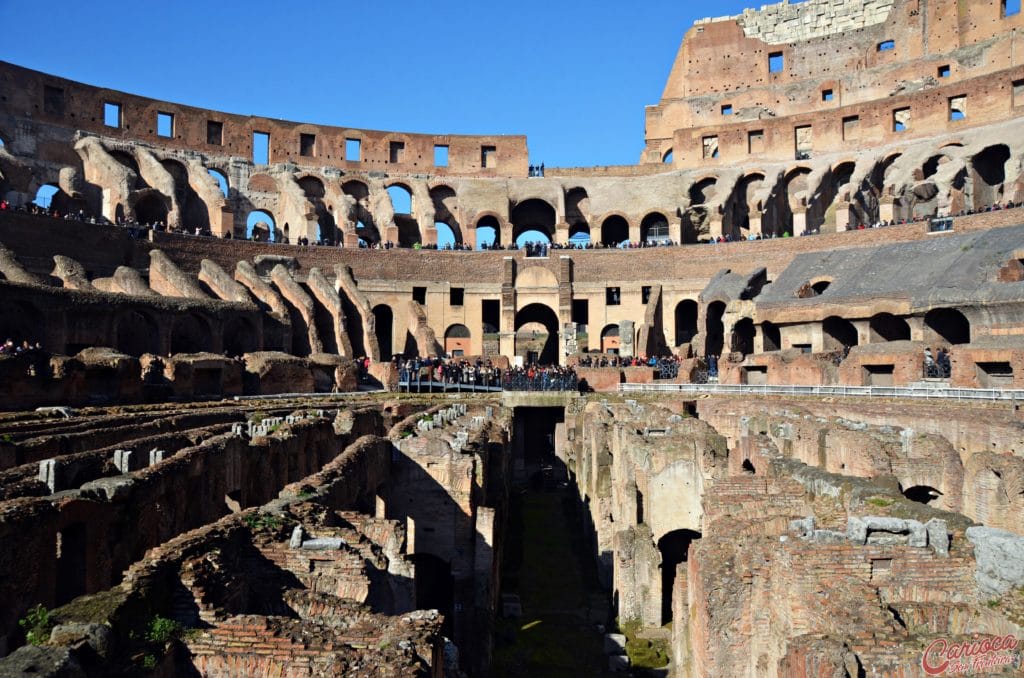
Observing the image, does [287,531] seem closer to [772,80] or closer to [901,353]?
[901,353]

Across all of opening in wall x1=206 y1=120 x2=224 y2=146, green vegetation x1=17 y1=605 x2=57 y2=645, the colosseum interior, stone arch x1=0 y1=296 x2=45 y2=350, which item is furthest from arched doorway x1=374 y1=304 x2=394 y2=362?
green vegetation x1=17 y1=605 x2=57 y2=645

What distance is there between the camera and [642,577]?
528 inches

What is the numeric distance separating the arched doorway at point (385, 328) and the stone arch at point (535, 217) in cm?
1356

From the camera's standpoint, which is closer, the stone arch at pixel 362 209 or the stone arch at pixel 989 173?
the stone arch at pixel 989 173

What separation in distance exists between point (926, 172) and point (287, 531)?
157 ft

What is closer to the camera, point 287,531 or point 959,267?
point 287,531

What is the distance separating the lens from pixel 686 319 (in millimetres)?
48031

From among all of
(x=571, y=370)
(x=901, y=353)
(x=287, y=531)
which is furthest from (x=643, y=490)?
(x=571, y=370)

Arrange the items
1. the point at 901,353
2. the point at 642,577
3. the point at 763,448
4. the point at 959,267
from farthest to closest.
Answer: the point at 959,267
the point at 901,353
the point at 763,448
the point at 642,577

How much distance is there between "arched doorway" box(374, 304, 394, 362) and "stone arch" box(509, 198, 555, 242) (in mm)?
13558

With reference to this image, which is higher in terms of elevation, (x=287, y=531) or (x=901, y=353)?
(x=901, y=353)

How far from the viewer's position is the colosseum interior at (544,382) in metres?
7.05

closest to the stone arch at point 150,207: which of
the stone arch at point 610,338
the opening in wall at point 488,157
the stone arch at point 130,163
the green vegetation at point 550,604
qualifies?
the stone arch at point 130,163
